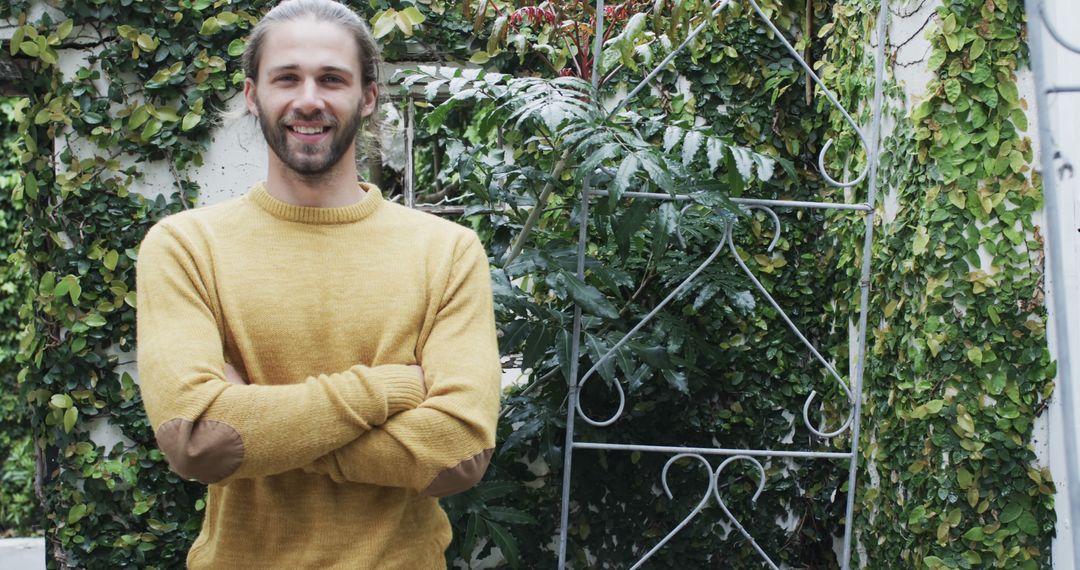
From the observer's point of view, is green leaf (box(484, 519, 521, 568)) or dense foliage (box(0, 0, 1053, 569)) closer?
dense foliage (box(0, 0, 1053, 569))

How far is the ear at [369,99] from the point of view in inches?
63.0

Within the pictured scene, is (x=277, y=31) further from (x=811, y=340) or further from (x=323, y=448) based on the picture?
(x=811, y=340)

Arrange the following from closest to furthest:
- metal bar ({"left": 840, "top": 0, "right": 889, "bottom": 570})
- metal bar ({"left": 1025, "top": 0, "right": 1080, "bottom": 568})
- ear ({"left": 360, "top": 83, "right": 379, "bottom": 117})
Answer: metal bar ({"left": 1025, "top": 0, "right": 1080, "bottom": 568})
ear ({"left": 360, "top": 83, "right": 379, "bottom": 117})
metal bar ({"left": 840, "top": 0, "right": 889, "bottom": 570})

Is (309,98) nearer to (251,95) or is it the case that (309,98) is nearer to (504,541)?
(251,95)

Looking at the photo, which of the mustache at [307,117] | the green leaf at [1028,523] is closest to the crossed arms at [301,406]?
the mustache at [307,117]

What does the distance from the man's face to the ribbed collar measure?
0.06 meters

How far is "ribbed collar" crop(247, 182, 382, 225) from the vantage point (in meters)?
1.55

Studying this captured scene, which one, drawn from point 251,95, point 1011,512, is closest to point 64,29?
point 251,95

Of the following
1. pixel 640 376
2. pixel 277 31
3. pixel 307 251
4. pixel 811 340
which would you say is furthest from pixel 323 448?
pixel 811 340

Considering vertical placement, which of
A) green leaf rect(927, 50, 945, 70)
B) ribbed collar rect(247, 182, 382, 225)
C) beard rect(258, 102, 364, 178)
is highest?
green leaf rect(927, 50, 945, 70)

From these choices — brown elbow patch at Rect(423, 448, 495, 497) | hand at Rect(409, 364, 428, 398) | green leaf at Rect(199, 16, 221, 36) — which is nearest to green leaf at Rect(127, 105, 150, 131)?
green leaf at Rect(199, 16, 221, 36)

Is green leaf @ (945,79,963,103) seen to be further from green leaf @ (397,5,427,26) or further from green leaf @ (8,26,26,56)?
green leaf @ (8,26,26,56)

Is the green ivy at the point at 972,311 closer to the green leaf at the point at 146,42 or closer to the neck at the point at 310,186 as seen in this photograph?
the neck at the point at 310,186

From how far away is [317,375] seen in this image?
149cm
